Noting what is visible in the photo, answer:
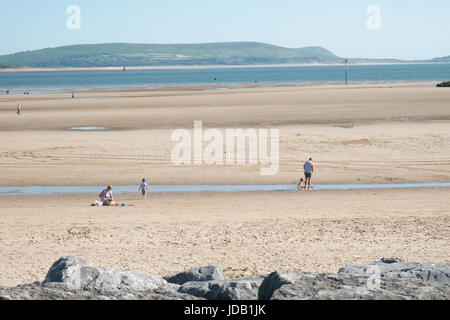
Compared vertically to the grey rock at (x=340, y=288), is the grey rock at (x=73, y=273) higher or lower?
lower

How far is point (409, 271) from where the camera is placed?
25.1ft

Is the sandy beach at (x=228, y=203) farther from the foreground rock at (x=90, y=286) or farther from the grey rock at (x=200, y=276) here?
the foreground rock at (x=90, y=286)

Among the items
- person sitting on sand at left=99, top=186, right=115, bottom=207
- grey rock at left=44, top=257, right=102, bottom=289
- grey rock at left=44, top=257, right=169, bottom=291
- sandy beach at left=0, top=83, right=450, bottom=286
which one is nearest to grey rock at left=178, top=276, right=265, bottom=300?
grey rock at left=44, top=257, right=169, bottom=291

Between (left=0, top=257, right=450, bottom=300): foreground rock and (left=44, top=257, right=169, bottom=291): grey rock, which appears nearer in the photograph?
(left=0, top=257, right=450, bottom=300): foreground rock

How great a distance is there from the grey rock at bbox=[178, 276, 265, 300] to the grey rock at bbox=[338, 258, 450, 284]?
1.43 metres

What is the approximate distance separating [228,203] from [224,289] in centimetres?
1225

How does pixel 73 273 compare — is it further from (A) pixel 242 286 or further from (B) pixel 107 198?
(B) pixel 107 198

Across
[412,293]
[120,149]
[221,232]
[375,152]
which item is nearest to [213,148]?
[120,149]

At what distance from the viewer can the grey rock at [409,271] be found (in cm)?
740

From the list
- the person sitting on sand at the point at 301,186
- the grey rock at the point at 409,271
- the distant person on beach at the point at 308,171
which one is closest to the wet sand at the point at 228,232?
the person sitting on sand at the point at 301,186

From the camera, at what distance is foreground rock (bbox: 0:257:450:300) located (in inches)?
244

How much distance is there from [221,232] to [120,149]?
51.6 ft

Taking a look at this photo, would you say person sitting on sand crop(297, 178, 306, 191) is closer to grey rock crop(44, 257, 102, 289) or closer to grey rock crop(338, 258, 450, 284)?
grey rock crop(338, 258, 450, 284)
